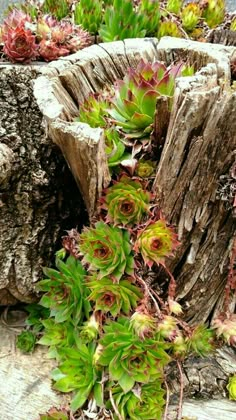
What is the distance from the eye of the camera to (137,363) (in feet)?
4.79

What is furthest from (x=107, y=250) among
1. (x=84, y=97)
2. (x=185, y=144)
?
(x=84, y=97)

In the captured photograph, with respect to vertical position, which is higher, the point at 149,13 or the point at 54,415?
the point at 149,13

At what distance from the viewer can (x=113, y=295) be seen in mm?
1472

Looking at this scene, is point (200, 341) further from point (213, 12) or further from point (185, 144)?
point (213, 12)

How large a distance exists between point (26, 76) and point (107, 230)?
592 mm

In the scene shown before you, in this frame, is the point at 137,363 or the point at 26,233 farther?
the point at 26,233

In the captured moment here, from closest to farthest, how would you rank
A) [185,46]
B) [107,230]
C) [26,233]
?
[107,230]
[185,46]
[26,233]

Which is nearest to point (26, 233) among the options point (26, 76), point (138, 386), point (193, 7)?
point (26, 76)

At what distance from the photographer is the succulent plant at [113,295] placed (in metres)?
1.47

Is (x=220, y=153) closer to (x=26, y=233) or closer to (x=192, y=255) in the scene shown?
(x=192, y=255)

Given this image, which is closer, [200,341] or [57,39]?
[200,341]

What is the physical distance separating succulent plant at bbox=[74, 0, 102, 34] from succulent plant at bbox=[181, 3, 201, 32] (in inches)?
14.2

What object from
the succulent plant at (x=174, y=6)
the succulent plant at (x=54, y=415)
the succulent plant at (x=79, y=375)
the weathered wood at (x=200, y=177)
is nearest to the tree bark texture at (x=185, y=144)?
the weathered wood at (x=200, y=177)

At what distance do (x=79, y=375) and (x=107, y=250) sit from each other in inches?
16.4
